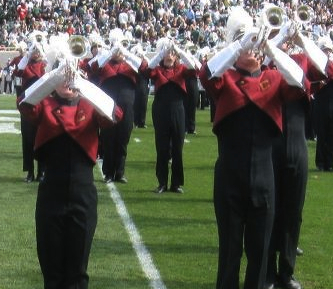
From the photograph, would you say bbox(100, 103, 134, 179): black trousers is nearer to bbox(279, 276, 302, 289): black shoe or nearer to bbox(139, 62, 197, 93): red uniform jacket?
bbox(139, 62, 197, 93): red uniform jacket

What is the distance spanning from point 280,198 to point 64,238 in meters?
2.01

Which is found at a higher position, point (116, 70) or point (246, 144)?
point (246, 144)

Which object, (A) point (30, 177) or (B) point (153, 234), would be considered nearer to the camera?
(B) point (153, 234)

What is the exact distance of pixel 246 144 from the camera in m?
6.69

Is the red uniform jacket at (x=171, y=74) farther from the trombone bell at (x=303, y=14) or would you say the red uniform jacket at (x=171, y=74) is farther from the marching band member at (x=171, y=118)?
the trombone bell at (x=303, y=14)

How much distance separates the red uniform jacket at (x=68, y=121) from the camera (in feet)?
21.5

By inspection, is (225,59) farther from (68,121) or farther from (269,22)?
(68,121)

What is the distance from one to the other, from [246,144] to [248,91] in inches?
12.9

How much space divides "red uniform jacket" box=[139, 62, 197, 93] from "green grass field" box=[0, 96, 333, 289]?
134 centimetres

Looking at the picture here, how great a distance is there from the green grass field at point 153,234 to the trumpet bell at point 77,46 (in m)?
2.12

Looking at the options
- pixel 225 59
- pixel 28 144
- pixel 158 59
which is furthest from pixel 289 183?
pixel 28 144

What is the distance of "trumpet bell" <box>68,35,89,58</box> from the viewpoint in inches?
267

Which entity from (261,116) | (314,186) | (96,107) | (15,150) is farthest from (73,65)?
(15,150)

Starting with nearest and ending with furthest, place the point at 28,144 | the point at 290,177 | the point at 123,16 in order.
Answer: the point at 290,177 < the point at 28,144 < the point at 123,16
